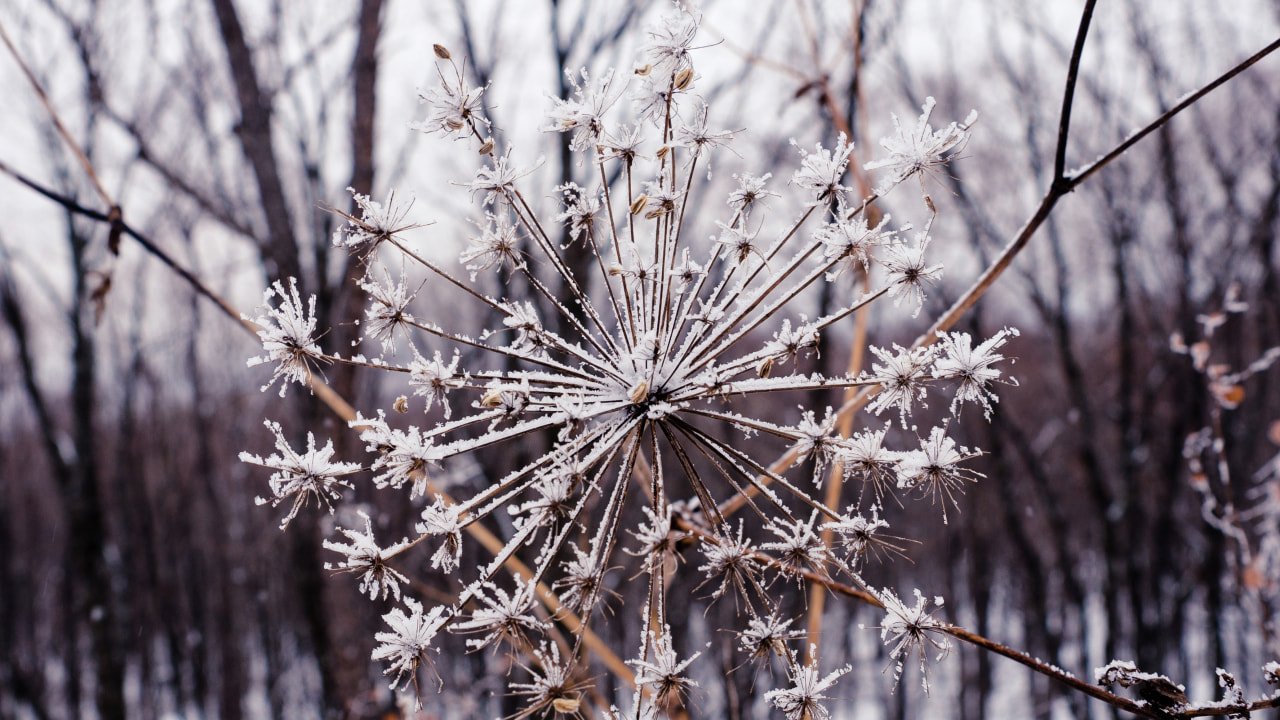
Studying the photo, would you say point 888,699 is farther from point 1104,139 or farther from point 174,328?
point 174,328

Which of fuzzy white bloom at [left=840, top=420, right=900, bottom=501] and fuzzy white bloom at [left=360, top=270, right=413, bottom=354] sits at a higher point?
fuzzy white bloom at [left=360, top=270, right=413, bottom=354]

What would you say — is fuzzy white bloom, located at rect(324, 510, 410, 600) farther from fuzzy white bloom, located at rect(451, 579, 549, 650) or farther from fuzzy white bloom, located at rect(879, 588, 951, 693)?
fuzzy white bloom, located at rect(879, 588, 951, 693)

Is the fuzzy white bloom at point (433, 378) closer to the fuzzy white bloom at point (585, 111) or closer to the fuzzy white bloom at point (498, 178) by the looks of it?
the fuzzy white bloom at point (498, 178)

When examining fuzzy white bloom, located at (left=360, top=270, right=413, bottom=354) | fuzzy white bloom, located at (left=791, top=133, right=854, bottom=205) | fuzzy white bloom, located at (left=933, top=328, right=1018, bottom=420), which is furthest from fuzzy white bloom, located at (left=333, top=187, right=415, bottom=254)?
fuzzy white bloom, located at (left=933, top=328, right=1018, bottom=420)

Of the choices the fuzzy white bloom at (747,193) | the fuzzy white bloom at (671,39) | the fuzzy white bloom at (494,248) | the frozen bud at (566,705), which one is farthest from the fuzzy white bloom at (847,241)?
the frozen bud at (566,705)

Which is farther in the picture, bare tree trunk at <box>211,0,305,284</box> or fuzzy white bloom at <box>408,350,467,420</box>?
bare tree trunk at <box>211,0,305,284</box>

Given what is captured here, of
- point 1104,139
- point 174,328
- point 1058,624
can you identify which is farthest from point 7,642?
point 1058,624
